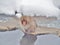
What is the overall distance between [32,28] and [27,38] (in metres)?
0.11

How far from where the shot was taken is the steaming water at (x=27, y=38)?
131cm

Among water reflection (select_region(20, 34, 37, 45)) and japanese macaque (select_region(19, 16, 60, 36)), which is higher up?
japanese macaque (select_region(19, 16, 60, 36))

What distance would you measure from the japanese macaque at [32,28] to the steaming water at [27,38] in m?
0.04

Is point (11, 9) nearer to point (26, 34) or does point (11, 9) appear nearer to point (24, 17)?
point (24, 17)

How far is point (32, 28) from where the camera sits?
4.36 feet

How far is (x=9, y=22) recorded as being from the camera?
137cm

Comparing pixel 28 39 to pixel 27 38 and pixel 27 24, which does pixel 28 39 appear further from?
pixel 27 24

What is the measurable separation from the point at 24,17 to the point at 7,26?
193mm

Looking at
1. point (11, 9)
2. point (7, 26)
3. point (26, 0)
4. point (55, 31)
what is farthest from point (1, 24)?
point (55, 31)

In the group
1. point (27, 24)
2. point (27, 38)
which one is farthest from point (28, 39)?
point (27, 24)

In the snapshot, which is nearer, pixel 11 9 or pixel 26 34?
pixel 26 34

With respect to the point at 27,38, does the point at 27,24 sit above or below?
above

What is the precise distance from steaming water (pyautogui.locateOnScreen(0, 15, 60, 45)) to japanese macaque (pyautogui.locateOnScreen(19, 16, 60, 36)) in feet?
0.13

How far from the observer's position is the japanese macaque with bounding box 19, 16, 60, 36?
1.33 metres
